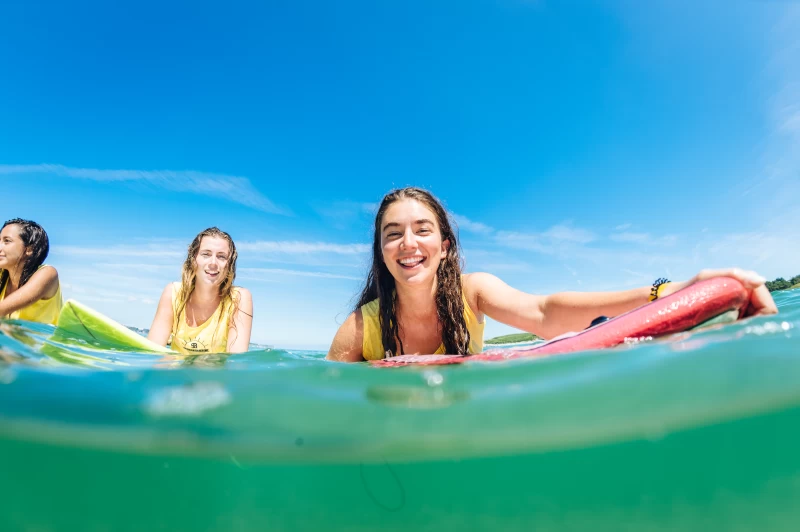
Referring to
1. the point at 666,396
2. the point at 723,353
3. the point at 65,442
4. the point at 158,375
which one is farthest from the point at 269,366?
the point at 723,353

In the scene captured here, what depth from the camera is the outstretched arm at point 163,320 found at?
6016mm

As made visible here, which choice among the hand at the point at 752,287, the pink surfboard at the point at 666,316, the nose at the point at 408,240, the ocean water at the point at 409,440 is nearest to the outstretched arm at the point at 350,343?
the ocean water at the point at 409,440

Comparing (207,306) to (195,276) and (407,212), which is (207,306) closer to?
(195,276)

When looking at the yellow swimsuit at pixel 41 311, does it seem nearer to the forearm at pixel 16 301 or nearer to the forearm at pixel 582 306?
the forearm at pixel 16 301

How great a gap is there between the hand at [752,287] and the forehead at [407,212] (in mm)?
2540

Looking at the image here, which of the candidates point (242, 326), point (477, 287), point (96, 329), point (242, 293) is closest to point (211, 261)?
point (242, 293)

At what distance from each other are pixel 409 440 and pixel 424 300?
5.32 feet

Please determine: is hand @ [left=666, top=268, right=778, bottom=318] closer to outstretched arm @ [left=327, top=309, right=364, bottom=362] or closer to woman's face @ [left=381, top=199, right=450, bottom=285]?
woman's face @ [left=381, top=199, right=450, bottom=285]

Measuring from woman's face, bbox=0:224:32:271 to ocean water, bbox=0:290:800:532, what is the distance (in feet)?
8.05

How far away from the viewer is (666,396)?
336 centimetres

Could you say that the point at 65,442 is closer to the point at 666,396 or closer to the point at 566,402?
the point at 566,402

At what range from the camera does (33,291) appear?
6449mm

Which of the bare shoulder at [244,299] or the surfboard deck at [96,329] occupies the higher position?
the bare shoulder at [244,299]

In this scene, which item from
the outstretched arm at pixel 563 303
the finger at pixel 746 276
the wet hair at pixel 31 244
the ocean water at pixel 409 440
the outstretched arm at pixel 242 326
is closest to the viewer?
the finger at pixel 746 276
